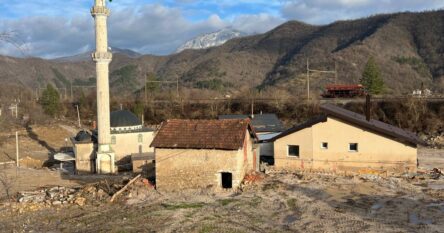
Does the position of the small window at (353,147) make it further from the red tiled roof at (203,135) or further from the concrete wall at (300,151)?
the red tiled roof at (203,135)

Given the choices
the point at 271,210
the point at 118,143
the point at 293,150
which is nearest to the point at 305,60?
the point at 118,143

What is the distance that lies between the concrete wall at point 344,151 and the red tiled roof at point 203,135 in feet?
16.1

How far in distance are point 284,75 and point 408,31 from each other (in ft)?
151

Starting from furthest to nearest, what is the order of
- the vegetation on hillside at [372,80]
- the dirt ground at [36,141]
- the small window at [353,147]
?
the vegetation on hillside at [372,80] < the dirt ground at [36,141] < the small window at [353,147]

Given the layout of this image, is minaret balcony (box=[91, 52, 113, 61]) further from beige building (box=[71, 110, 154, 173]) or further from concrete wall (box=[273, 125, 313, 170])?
concrete wall (box=[273, 125, 313, 170])

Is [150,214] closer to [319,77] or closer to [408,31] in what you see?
[319,77]

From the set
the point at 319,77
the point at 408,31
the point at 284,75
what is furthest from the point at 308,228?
the point at 408,31

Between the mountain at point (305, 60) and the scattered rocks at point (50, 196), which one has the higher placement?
the mountain at point (305, 60)

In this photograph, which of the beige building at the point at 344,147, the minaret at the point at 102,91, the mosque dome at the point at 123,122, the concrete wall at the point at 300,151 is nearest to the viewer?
the beige building at the point at 344,147

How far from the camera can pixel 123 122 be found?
128 feet

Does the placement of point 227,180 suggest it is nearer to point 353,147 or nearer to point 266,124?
point 353,147

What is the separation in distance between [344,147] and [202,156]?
971 cm

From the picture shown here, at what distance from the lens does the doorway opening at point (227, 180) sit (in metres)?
23.9

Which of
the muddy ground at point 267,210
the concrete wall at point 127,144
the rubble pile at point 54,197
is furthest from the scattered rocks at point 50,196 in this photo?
the concrete wall at point 127,144
